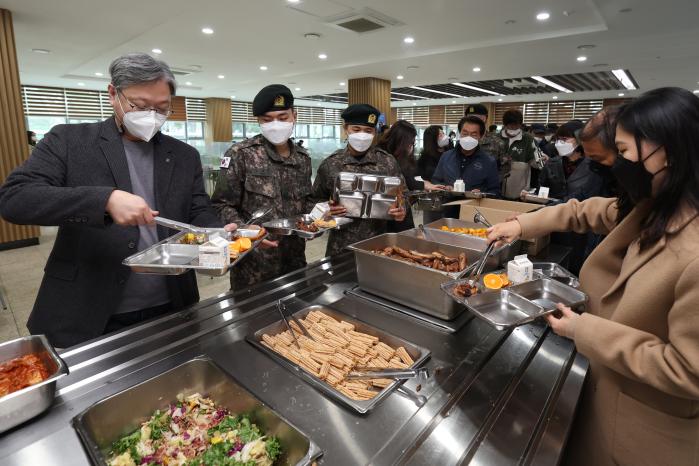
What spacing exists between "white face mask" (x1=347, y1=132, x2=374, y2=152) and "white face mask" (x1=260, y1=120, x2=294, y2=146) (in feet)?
1.52

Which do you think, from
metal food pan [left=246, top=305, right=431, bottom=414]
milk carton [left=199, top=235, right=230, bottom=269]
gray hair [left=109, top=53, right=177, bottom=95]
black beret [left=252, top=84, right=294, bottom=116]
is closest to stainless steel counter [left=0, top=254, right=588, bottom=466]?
metal food pan [left=246, top=305, right=431, bottom=414]

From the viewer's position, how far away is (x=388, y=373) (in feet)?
3.27

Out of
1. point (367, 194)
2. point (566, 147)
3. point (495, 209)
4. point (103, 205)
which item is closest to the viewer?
point (103, 205)

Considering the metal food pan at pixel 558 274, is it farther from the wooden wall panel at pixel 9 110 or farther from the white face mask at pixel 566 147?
the wooden wall panel at pixel 9 110

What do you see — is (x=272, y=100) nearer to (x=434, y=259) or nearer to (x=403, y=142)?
(x=434, y=259)

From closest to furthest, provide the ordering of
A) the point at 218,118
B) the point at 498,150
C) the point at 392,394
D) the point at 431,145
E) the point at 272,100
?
1. the point at 392,394
2. the point at 272,100
3. the point at 431,145
4. the point at 498,150
5. the point at 218,118

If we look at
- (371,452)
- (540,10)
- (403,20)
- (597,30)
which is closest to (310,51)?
(403,20)

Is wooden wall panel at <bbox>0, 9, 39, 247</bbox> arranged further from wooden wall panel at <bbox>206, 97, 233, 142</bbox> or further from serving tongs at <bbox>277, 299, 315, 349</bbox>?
wooden wall panel at <bbox>206, 97, 233, 142</bbox>

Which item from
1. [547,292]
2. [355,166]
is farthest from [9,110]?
[547,292]

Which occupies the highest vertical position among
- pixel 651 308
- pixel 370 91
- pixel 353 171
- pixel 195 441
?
pixel 370 91

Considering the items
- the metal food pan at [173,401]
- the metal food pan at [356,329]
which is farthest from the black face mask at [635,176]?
the metal food pan at [173,401]

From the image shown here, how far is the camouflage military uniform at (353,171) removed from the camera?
220 cm

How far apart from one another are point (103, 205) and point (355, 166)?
1.46 m

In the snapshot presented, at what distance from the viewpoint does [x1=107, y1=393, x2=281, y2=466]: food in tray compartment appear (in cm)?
83
